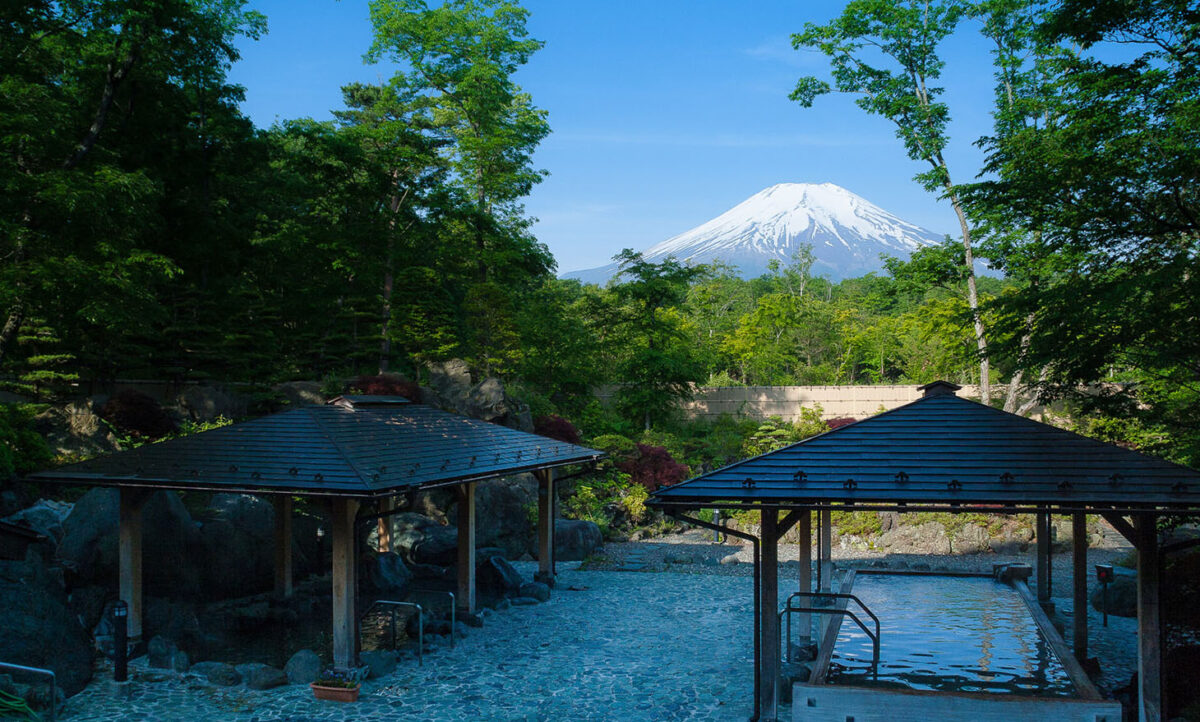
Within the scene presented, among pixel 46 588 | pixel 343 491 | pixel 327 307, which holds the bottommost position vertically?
pixel 46 588

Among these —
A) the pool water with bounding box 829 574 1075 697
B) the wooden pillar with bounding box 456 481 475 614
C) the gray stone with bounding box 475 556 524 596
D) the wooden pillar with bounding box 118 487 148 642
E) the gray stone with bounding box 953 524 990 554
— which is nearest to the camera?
the pool water with bounding box 829 574 1075 697

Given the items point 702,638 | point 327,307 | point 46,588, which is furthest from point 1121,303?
point 327,307

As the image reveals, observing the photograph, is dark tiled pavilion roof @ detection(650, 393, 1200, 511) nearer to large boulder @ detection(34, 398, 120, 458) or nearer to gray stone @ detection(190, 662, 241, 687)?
gray stone @ detection(190, 662, 241, 687)

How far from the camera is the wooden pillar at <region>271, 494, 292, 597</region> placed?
12688 mm

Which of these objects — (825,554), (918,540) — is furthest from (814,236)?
(825,554)

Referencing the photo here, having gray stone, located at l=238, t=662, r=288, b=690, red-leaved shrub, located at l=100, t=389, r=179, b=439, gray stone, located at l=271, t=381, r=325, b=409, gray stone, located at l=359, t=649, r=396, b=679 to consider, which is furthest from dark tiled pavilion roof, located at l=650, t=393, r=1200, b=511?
gray stone, located at l=271, t=381, r=325, b=409

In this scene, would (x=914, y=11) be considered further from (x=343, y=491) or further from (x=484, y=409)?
(x=343, y=491)

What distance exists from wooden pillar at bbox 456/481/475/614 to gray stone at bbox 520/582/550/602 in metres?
1.68

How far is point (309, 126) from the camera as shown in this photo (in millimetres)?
24844

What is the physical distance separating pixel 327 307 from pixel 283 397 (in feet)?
19.0

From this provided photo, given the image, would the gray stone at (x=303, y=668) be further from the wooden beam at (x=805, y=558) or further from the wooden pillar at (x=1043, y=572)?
the wooden pillar at (x=1043, y=572)

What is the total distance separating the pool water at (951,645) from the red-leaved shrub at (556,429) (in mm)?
11281

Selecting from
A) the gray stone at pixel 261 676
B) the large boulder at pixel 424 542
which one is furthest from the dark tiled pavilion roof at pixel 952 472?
the large boulder at pixel 424 542

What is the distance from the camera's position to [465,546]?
466 inches
